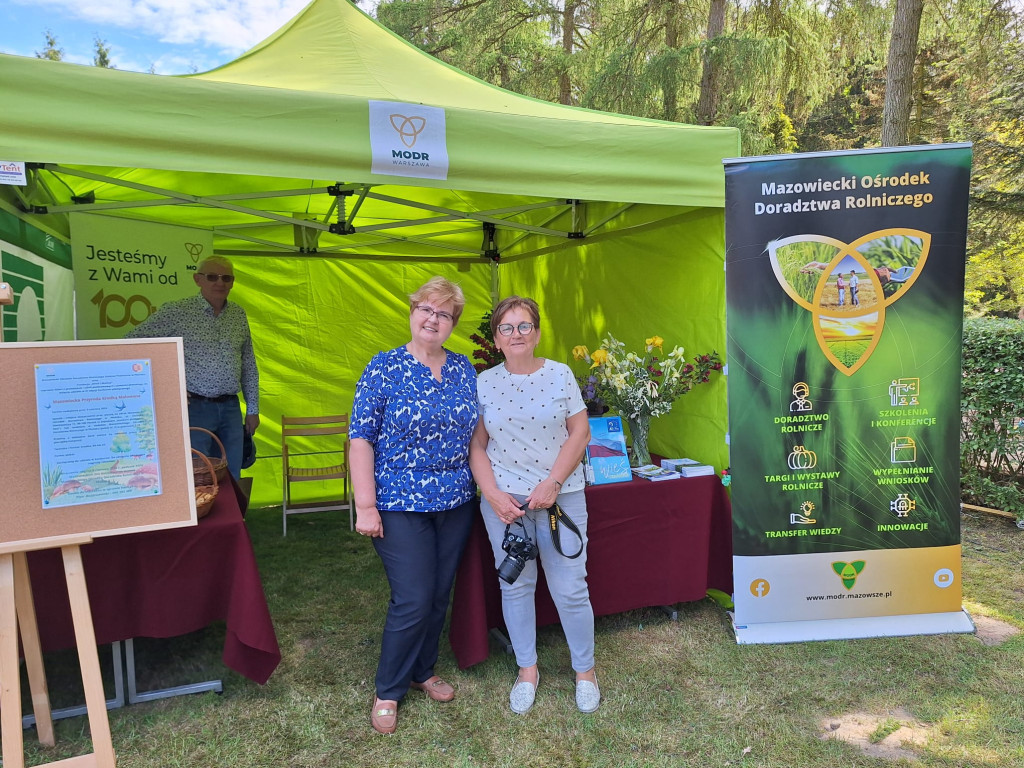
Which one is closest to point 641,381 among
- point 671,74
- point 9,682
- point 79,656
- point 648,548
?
point 648,548

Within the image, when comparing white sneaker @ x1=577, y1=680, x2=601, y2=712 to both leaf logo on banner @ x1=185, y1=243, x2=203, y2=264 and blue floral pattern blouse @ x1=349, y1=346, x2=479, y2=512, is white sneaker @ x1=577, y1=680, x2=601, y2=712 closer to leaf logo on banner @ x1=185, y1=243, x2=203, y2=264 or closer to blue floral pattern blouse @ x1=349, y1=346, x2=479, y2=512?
blue floral pattern blouse @ x1=349, y1=346, x2=479, y2=512

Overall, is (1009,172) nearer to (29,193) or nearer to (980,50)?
(980,50)

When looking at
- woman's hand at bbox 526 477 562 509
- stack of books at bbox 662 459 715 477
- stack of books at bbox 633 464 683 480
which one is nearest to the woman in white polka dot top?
woman's hand at bbox 526 477 562 509

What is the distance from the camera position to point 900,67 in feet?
20.0

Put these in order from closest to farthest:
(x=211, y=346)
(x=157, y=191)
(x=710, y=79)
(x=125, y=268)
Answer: (x=157, y=191) → (x=211, y=346) → (x=125, y=268) → (x=710, y=79)

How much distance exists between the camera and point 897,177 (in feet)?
8.41

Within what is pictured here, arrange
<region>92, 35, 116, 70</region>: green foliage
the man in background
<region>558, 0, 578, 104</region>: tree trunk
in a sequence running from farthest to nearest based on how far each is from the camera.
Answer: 1. <region>92, 35, 116, 70</region>: green foliage
2. <region>558, 0, 578, 104</region>: tree trunk
3. the man in background

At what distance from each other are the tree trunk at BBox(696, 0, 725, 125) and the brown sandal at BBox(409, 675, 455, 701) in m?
7.67

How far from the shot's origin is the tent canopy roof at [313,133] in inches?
73.8

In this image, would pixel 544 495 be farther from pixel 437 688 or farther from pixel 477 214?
pixel 477 214

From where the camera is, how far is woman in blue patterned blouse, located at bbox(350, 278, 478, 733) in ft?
6.70

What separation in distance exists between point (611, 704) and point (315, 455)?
338cm

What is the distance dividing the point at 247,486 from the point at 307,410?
1628 mm

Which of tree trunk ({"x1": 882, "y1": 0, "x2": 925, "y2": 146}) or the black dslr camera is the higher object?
tree trunk ({"x1": 882, "y1": 0, "x2": 925, "y2": 146})
